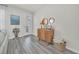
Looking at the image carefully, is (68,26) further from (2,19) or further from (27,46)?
(2,19)

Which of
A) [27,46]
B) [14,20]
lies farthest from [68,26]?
[14,20]

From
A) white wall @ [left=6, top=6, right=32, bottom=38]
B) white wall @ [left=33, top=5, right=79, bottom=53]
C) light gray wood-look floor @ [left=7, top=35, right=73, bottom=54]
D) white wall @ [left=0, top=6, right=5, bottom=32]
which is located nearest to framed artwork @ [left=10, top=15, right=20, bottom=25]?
white wall @ [left=6, top=6, right=32, bottom=38]

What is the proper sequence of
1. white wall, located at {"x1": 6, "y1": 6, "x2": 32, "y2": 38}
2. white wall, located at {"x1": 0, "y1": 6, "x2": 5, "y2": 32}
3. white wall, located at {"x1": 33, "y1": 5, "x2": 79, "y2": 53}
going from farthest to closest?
white wall, located at {"x1": 33, "y1": 5, "x2": 79, "y2": 53} < white wall, located at {"x1": 6, "y1": 6, "x2": 32, "y2": 38} < white wall, located at {"x1": 0, "y1": 6, "x2": 5, "y2": 32}

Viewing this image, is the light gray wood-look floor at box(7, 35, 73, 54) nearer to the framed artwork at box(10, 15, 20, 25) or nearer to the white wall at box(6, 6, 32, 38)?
the white wall at box(6, 6, 32, 38)

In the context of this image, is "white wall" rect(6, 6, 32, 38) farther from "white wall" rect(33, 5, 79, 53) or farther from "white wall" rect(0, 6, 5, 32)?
"white wall" rect(33, 5, 79, 53)

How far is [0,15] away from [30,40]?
89cm

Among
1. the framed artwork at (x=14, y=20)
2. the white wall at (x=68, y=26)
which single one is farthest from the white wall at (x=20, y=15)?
the white wall at (x=68, y=26)

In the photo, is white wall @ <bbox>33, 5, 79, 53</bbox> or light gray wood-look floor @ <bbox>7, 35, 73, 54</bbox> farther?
Answer: white wall @ <bbox>33, 5, 79, 53</bbox>

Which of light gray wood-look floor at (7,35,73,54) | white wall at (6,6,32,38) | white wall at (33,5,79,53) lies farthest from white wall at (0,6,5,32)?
white wall at (33,5,79,53)

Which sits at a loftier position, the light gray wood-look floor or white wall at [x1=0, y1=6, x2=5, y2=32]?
white wall at [x1=0, y1=6, x2=5, y2=32]

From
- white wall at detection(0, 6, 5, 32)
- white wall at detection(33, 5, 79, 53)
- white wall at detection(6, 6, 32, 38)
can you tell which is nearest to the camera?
white wall at detection(0, 6, 5, 32)

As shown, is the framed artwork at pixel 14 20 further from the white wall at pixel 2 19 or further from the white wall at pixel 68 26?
the white wall at pixel 68 26
